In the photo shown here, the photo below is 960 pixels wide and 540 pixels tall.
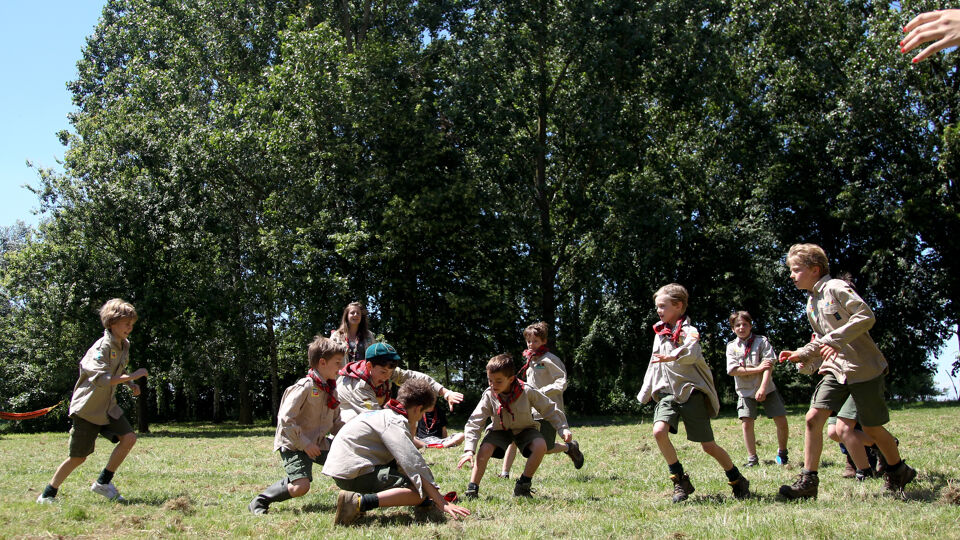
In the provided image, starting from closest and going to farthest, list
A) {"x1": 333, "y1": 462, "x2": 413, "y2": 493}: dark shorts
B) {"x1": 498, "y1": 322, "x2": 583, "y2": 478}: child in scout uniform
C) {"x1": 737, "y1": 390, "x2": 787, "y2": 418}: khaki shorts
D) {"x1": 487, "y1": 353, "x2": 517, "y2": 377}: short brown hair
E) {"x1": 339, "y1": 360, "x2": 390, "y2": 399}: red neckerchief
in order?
{"x1": 333, "y1": 462, "x2": 413, "y2": 493}: dark shorts, {"x1": 487, "y1": 353, "x2": 517, "y2": 377}: short brown hair, {"x1": 339, "y1": 360, "x2": 390, "y2": 399}: red neckerchief, {"x1": 498, "y1": 322, "x2": 583, "y2": 478}: child in scout uniform, {"x1": 737, "y1": 390, "x2": 787, "y2": 418}: khaki shorts

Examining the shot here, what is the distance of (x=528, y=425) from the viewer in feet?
24.4

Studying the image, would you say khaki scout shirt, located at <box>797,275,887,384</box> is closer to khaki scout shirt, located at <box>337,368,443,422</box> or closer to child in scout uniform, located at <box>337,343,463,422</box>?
child in scout uniform, located at <box>337,343,463,422</box>

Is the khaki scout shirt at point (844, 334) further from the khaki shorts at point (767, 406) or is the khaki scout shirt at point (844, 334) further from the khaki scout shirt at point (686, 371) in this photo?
the khaki shorts at point (767, 406)

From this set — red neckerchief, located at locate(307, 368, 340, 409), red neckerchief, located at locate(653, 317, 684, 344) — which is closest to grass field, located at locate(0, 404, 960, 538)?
red neckerchief, located at locate(307, 368, 340, 409)

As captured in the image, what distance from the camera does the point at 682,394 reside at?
6.71m

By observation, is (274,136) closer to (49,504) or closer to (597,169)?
(597,169)

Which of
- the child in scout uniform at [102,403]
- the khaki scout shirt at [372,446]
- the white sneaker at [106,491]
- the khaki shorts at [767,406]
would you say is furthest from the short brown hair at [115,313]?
the khaki shorts at [767,406]

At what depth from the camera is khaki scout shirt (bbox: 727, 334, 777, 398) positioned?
9.45 meters

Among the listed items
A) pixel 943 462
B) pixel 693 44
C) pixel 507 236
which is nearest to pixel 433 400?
pixel 943 462

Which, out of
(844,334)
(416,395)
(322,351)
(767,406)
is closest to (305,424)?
(322,351)

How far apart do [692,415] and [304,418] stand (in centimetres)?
341

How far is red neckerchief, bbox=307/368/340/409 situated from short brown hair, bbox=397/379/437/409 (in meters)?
0.91

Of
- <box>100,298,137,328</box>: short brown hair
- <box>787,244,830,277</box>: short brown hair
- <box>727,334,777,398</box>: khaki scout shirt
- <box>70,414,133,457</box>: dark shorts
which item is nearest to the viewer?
<box>787,244,830,277</box>: short brown hair

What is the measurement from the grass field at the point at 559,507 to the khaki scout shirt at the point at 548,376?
0.99 m
